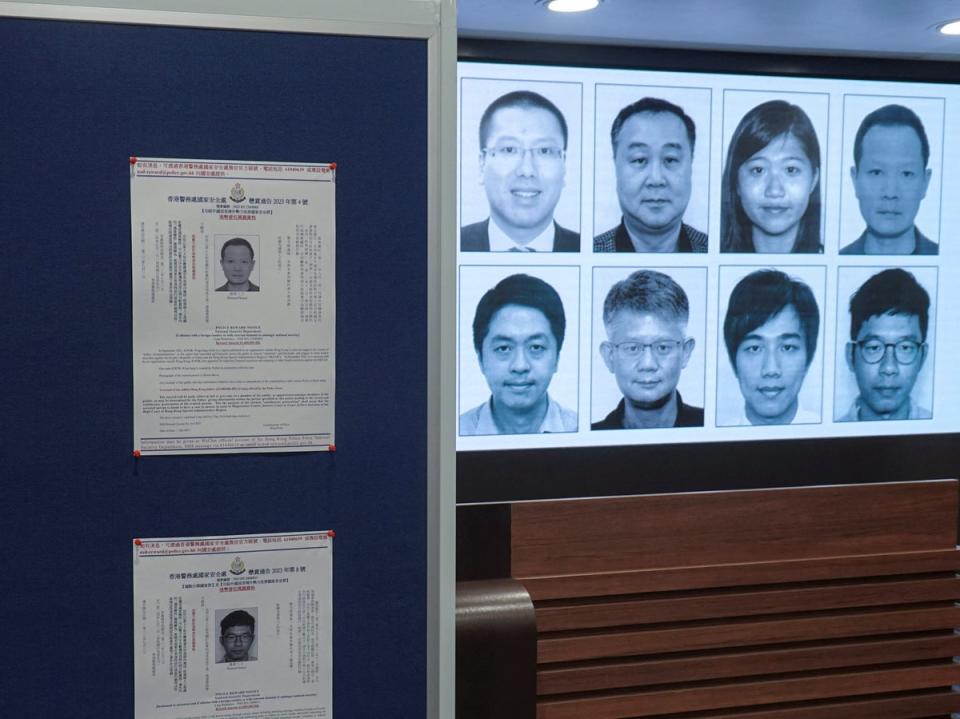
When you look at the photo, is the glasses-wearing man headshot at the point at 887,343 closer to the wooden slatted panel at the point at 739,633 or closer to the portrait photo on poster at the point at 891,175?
the portrait photo on poster at the point at 891,175

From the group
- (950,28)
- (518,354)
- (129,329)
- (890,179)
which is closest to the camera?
(129,329)

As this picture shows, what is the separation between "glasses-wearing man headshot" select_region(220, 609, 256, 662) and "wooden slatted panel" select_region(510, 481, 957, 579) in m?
1.04

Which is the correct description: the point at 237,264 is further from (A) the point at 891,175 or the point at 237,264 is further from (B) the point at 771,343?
(A) the point at 891,175

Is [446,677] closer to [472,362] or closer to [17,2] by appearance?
[17,2]

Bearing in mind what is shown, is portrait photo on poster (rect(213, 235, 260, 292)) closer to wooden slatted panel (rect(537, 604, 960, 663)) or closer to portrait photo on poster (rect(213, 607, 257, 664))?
portrait photo on poster (rect(213, 607, 257, 664))

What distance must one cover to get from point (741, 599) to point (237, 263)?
5.25 feet

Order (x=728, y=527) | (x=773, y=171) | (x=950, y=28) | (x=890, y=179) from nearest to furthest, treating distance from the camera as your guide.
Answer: (x=728, y=527)
(x=950, y=28)
(x=773, y=171)
(x=890, y=179)

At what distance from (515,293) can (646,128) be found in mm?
630

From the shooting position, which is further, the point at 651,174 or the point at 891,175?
the point at 891,175

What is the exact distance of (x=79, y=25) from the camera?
3.02 feet

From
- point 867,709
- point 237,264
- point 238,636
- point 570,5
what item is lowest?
point 867,709

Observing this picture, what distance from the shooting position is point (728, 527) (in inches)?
83.1

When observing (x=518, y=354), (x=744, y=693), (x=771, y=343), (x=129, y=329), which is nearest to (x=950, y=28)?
(x=771, y=343)

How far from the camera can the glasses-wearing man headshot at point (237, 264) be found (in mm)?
963
